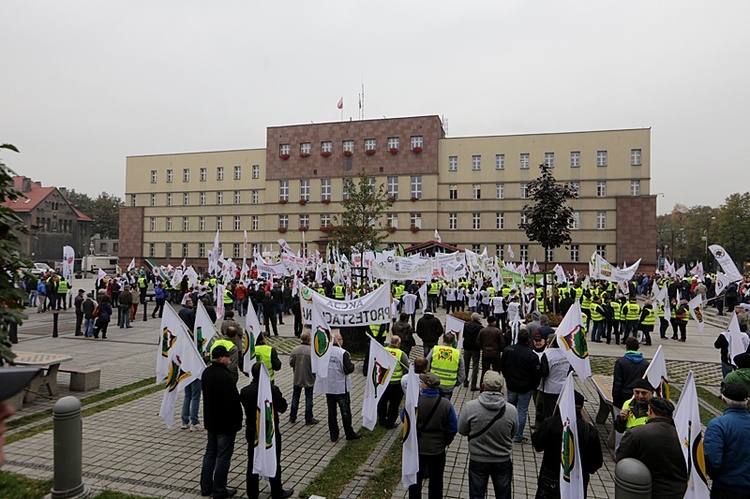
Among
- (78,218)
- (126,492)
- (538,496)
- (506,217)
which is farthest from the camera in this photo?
(78,218)

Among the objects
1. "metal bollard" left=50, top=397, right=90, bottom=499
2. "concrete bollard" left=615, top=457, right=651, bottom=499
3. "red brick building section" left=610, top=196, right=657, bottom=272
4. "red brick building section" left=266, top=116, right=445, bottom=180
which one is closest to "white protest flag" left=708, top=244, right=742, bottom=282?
"concrete bollard" left=615, top=457, right=651, bottom=499

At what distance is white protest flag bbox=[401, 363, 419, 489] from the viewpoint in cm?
550

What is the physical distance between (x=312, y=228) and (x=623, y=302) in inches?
1659

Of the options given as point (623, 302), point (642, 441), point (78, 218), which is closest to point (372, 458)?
point (642, 441)

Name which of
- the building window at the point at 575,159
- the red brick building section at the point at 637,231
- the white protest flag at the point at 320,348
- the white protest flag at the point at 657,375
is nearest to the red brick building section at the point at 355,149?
the building window at the point at 575,159

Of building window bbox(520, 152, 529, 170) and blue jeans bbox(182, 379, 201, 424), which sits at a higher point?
building window bbox(520, 152, 529, 170)

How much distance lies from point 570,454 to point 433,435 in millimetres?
1482

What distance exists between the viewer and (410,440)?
5566 millimetres

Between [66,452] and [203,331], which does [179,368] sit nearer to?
[203,331]

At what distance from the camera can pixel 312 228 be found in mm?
55969

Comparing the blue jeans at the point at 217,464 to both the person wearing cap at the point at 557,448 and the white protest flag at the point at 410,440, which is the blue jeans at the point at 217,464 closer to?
the white protest flag at the point at 410,440

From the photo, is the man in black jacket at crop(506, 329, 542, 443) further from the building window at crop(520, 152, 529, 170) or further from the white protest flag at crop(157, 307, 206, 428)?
the building window at crop(520, 152, 529, 170)

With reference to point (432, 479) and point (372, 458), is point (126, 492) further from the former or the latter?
point (432, 479)

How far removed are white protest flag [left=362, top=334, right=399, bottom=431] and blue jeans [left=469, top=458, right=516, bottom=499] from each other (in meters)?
2.66
